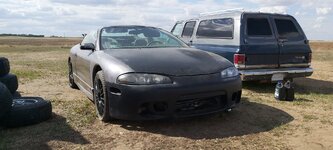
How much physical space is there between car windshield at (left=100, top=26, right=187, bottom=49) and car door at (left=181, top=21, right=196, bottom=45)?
3.61 metres

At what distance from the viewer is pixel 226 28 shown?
27.8ft

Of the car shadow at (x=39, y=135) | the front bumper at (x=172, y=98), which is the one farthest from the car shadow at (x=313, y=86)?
the car shadow at (x=39, y=135)

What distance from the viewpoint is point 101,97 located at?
5305mm

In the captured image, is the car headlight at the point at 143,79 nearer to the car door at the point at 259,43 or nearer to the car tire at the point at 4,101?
the car tire at the point at 4,101

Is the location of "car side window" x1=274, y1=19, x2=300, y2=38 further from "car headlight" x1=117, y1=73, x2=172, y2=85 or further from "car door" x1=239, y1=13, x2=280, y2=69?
"car headlight" x1=117, y1=73, x2=172, y2=85

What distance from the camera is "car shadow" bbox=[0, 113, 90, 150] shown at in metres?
4.39

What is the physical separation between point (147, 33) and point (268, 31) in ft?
10.3

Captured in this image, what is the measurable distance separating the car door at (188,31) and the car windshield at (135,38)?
3.61m

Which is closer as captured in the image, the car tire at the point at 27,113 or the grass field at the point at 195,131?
the grass field at the point at 195,131

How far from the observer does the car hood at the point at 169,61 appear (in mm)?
4825

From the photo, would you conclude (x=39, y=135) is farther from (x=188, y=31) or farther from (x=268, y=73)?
(x=188, y=31)

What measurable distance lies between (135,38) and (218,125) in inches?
79.3

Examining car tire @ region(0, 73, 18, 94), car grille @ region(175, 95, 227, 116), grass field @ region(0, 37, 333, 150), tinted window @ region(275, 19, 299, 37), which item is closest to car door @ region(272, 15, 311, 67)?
tinted window @ region(275, 19, 299, 37)

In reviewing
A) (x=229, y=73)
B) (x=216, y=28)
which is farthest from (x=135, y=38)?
(x=216, y=28)
